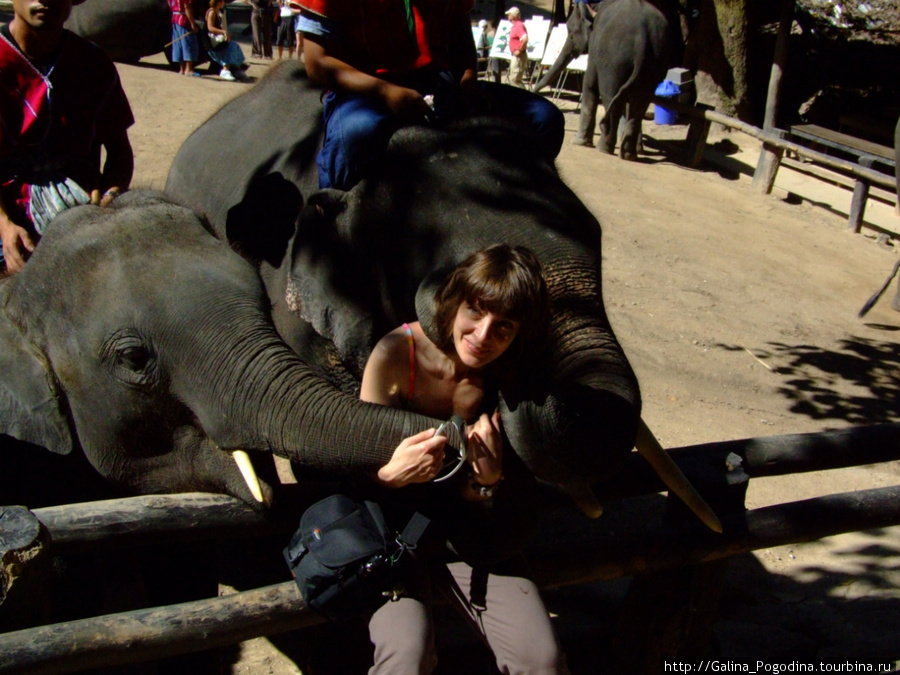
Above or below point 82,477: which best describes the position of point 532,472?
above

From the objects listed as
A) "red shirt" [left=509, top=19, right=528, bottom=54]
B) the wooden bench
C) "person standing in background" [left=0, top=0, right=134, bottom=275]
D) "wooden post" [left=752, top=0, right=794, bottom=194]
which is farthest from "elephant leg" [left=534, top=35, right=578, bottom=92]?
"person standing in background" [left=0, top=0, right=134, bottom=275]

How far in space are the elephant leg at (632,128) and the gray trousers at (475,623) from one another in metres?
11.4

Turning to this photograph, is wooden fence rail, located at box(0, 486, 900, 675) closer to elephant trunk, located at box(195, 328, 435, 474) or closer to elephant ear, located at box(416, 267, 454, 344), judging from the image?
elephant trunk, located at box(195, 328, 435, 474)

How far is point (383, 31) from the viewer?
142 inches

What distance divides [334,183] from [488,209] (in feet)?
2.30

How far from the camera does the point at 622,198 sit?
37.3 ft

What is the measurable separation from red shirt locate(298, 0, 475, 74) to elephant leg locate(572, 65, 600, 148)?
34.6 ft

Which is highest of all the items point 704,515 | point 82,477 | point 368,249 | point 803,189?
point 368,249

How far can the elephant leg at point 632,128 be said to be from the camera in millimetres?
13031

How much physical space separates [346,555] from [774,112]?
12505 mm

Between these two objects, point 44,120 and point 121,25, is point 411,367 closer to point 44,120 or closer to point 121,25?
point 44,120

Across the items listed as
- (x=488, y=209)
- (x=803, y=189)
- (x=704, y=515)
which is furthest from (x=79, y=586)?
(x=803, y=189)

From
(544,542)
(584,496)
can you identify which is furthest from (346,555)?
(544,542)

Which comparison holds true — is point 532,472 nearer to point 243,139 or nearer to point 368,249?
point 368,249
